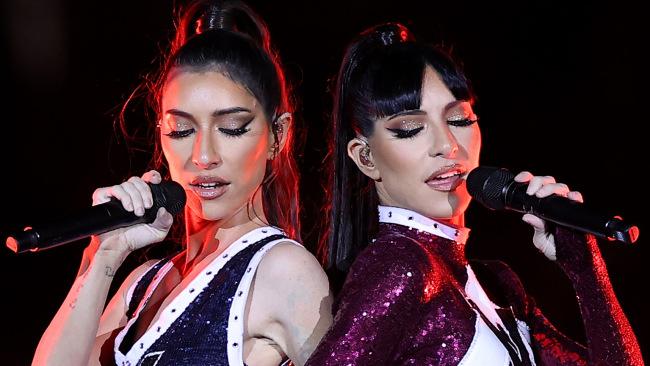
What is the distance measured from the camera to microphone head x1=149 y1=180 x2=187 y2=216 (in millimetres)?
1807

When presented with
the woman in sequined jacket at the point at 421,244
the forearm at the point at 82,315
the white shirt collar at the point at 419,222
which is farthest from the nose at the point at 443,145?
the forearm at the point at 82,315

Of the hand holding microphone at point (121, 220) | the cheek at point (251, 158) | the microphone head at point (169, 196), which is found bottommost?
the hand holding microphone at point (121, 220)

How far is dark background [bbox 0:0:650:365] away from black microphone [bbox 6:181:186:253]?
112cm

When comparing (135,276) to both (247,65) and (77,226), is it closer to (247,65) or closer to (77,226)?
(247,65)

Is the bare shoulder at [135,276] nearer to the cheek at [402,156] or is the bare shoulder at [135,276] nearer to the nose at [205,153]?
the nose at [205,153]

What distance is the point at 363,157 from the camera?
197cm

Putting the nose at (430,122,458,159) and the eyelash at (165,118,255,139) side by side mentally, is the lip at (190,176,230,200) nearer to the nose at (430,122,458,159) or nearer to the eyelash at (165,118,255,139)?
the eyelash at (165,118,255,139)

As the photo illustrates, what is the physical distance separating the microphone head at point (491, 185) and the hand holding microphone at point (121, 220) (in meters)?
0.52

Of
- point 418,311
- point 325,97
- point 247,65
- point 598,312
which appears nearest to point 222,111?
point 247,65

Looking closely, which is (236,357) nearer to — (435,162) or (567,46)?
(435,162)

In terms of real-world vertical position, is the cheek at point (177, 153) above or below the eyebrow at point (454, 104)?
below

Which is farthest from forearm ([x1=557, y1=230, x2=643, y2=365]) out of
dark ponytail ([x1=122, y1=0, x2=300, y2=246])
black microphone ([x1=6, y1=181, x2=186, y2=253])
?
black microphone ([x1=6, y1=181, x2=186, y2=253])

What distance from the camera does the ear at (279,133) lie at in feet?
6.73

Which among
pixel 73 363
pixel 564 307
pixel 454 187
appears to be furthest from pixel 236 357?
Answer: pixel 564 307
